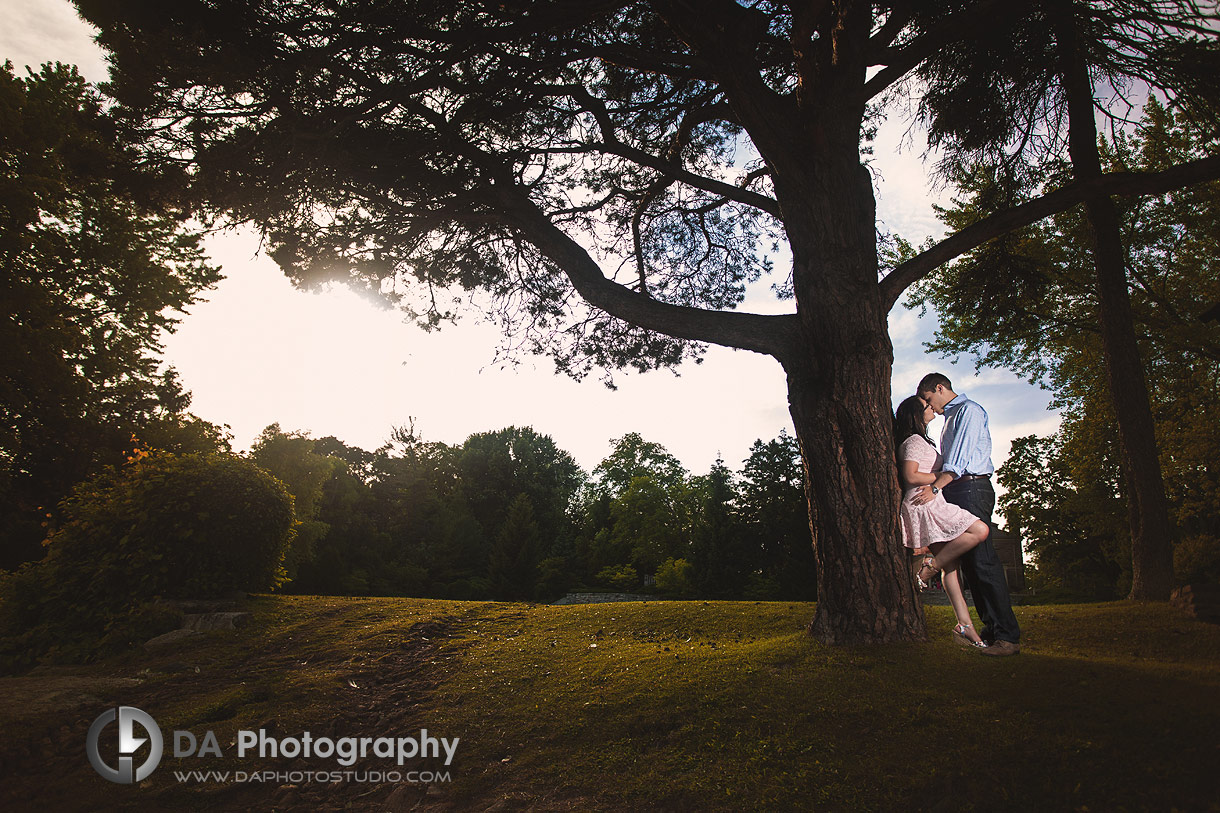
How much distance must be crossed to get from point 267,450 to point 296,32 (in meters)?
23.2

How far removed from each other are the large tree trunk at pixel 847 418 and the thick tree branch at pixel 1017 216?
394mm

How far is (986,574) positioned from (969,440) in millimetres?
1086

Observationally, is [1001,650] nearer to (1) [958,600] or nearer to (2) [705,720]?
(1) [958,600]

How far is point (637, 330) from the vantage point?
10.2 meters

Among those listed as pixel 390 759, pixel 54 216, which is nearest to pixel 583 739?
pixel 390 759

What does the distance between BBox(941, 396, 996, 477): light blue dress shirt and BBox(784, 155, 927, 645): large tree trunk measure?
2.40ft

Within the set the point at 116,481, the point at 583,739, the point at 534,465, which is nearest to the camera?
the point at 583,739

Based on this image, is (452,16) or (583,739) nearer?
(583,739)

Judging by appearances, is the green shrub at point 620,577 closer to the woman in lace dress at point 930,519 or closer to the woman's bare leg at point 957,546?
the woman in lace dress at point 930,519

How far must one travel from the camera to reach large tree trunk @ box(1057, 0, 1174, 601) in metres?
7.52

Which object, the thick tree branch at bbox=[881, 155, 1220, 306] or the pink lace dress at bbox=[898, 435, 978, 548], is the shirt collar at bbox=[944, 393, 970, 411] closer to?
the pink lace dress at bbox=[898, 435, 978, 548]

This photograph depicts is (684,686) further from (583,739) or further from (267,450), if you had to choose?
(267,450)

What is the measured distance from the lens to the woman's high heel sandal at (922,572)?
4.73 m

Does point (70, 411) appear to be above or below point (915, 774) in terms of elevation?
above
